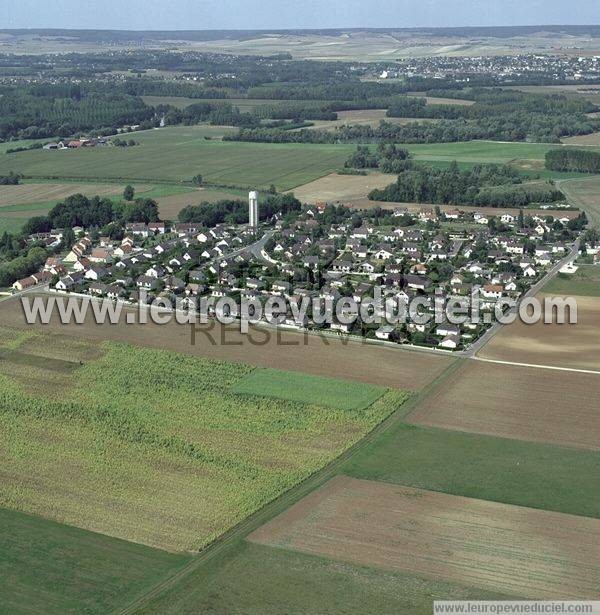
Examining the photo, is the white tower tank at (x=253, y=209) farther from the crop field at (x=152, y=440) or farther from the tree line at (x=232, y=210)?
the crop field at (x=152, y=440)

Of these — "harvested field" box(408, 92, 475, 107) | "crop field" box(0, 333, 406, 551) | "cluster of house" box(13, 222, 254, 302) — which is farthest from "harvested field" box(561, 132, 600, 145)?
"crop field" box(0, 333, 406, 551)

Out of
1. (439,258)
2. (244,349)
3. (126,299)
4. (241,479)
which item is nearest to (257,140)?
(439,258)

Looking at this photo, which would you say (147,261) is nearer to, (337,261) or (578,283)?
(337,261)

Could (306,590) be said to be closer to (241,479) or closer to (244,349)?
(241,479)

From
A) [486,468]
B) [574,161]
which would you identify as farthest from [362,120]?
[486,468]

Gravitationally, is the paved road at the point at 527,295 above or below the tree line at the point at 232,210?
below

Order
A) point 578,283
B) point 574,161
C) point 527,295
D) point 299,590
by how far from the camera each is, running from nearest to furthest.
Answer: point 299,590
point 527,295
point 578,283
point 574,161

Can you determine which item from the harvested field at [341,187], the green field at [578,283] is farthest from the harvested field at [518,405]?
the harvested field at [341,187]
